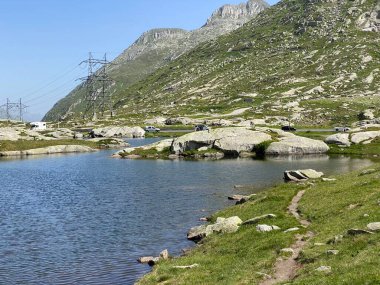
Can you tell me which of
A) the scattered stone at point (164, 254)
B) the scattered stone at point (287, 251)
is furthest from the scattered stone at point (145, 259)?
the scattered stone at point (287, 251)

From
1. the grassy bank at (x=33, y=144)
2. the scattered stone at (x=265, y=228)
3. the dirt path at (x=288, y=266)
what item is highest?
the grassy bank at (x=33, y=144)

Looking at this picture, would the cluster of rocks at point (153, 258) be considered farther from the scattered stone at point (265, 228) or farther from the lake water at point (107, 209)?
the scattered stone at point (265, 228)

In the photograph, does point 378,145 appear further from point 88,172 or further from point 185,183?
point 88,172

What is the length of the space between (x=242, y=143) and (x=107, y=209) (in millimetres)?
79371

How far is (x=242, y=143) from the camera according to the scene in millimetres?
141375

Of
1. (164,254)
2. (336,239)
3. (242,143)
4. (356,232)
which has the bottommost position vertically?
(164,254)

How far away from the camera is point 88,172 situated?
379 feet

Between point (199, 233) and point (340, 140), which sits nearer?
point (199, 233)

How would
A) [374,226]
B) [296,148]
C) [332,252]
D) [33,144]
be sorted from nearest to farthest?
[332,252]
[374,226]
[296,148]
[33,144]

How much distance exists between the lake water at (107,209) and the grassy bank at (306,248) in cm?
555

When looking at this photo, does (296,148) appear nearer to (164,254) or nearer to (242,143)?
(242,143)

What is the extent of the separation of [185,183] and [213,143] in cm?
5537

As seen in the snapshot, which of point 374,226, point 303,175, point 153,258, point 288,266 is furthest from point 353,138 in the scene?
point 288,266

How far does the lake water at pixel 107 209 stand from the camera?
42597 mm
